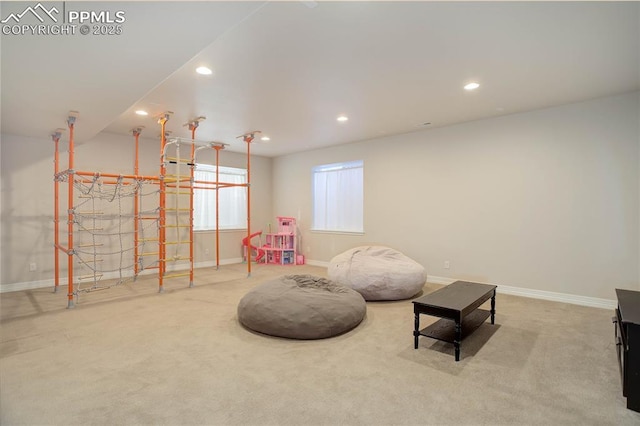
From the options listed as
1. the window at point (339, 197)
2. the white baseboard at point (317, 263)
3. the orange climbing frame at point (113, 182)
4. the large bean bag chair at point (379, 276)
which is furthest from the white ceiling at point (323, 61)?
the white baseboard at point (317, 263)

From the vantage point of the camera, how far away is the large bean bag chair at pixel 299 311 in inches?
122

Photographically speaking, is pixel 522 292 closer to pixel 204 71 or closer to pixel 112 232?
pixel 204 71

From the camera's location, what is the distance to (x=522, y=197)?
15.7 feet

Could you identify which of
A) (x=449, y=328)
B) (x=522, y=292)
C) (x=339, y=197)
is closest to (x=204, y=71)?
(x=449, y=328)

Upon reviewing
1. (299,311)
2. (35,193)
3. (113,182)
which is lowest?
(299,311)

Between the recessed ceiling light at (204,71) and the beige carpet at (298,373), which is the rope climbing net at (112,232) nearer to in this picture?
the beige carpet at (298,373)

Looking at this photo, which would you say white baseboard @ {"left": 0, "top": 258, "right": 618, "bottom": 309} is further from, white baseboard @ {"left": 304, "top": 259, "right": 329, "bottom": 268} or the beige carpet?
white baseboard @ {"left": 304, "top": 259, "right": 329, "bottom": 268}

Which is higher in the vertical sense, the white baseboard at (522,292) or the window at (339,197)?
the window at (339,197)

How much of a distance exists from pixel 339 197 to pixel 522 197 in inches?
141

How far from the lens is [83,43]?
223 centimetres

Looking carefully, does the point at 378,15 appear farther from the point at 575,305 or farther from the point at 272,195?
the point at 272,195

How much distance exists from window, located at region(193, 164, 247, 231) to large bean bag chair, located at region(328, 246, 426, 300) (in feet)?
12.3

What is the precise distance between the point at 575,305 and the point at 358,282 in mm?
2852

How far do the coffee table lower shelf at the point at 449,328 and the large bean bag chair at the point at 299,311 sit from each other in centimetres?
75
